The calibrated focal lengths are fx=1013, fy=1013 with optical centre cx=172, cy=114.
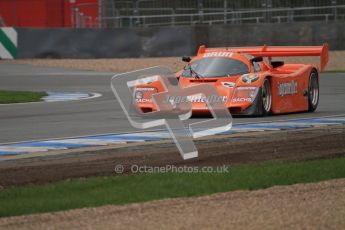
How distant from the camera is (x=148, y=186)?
9633 mm

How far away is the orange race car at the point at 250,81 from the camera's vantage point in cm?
1642

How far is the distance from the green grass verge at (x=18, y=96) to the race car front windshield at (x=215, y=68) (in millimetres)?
5181

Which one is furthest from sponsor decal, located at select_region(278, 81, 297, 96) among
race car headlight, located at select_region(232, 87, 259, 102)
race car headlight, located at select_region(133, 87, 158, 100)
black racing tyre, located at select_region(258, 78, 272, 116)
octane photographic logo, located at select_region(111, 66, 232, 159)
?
race car headlight, located at select_region(133, 87, 158, 100)

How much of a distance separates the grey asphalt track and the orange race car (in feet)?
0.89

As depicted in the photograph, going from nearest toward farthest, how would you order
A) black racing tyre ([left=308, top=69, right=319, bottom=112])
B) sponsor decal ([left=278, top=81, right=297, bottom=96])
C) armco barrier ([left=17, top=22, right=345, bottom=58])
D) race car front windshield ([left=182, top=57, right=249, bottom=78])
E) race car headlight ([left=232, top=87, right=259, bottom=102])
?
race car headlight ([left=232, top=87, right=259, bottom=102])
race car front windshield ([left=182, top=57, right=249, bottom=78])
sponsor decal ([left=278, top=81, right=297, bottom=96])
black racing tyre ([left=308, top=69, right=319, bottom=112])
armco barrier ([left=17, top=22, right=345, bottom=58])

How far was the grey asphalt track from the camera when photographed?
1479 cm

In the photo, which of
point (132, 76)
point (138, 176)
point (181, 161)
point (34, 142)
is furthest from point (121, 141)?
point (132, 76)

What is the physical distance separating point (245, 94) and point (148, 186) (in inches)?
275

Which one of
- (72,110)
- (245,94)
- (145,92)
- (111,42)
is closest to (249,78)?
(245,94)

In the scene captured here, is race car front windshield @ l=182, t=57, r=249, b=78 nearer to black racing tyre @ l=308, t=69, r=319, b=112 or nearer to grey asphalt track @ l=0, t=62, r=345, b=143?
grey asphalt track @ l=0, t=62, r=345, b=143

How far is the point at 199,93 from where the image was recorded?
54.0 feet

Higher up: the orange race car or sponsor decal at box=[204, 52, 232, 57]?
sponsor decal at box=[204, 52, 232, 57]

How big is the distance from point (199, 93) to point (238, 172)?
6.05 metres

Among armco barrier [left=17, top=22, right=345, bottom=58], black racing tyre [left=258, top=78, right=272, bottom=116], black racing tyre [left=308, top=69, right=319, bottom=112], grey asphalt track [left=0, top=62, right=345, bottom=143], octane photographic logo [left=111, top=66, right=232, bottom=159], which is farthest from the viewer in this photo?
armco barrier [left=17, top=22, right=345, bottom=58]
